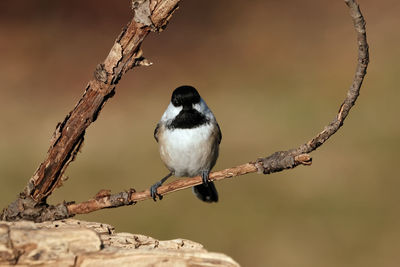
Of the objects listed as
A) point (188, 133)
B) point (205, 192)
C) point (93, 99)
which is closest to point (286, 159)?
point (93, 99)

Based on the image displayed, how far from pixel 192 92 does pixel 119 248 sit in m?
1.14

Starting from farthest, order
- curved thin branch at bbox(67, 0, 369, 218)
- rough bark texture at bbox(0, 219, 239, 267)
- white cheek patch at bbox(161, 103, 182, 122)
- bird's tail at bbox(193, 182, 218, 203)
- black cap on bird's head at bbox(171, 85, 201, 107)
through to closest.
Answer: bird's tail at bbox(193, 182, 218, 203), white cheek patch at bbox(161, 103, 182, 122), black cap on bird's head at bbox(171, 85, 201, 107), rough bark texture at bbox(0, 219, 239, 267), curved thin branch at bbox(67, 0, 369, 218)

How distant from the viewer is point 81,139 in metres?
2.94

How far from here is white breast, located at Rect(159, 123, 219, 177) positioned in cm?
366

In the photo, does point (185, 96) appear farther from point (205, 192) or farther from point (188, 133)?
point (205, 192)

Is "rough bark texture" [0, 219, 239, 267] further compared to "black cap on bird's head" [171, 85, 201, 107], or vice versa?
"black cap on bird's head" [171, 85, 201, 107]

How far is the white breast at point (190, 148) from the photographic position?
3664 millimetres

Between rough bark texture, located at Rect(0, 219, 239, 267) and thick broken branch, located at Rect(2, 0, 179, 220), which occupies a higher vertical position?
thick broken branch, located at Rect(2, 0, 179, 220)

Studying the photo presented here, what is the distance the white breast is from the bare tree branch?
606 mm

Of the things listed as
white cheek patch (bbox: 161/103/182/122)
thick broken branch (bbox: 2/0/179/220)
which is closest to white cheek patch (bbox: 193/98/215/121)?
white cheek patch (bbox: 161/103/182/122)

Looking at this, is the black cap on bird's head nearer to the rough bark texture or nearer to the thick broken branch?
the thick broken branch

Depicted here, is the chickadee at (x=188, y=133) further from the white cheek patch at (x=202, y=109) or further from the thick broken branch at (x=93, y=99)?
the thick broken branch at (x=93, y=99)

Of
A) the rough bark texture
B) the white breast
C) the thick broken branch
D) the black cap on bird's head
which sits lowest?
the rough bark texture

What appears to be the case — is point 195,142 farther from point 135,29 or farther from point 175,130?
point 135,29
